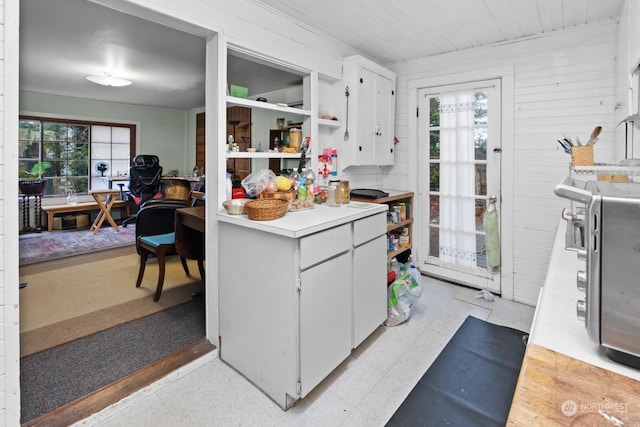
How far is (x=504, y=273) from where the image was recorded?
10.0ft

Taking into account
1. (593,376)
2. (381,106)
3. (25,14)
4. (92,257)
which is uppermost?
(25,14)

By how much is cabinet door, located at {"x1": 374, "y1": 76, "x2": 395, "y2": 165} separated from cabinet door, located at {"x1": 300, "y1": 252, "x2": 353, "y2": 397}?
165cm

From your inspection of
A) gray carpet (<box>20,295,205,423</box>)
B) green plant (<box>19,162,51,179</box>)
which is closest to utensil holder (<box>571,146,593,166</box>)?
gray carpet (<box>20,295,205,423</box>)

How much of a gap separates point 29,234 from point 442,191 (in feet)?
21.6

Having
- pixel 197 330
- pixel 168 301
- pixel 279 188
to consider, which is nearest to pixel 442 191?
pixel 279 188

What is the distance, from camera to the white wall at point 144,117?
231 inches

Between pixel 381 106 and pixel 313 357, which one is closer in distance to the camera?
pixel 313 357

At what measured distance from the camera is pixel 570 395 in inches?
23.0

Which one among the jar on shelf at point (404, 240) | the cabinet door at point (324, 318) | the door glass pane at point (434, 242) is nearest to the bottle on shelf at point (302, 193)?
the cabinet door at point (324, 318)

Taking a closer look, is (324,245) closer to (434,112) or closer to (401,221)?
(401,221)

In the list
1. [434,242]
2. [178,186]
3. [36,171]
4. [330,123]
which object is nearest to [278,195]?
[330,123]

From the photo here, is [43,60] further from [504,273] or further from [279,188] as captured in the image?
[504,273]

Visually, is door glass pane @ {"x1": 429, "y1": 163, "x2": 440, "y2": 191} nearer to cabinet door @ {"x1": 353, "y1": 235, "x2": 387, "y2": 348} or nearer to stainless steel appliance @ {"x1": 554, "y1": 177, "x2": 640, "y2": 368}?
cabinet door @ {"x1": 353, "y1": 235, "x2": 387, "y2": 348}

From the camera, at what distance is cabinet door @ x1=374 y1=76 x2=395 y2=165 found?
10.5 feet
